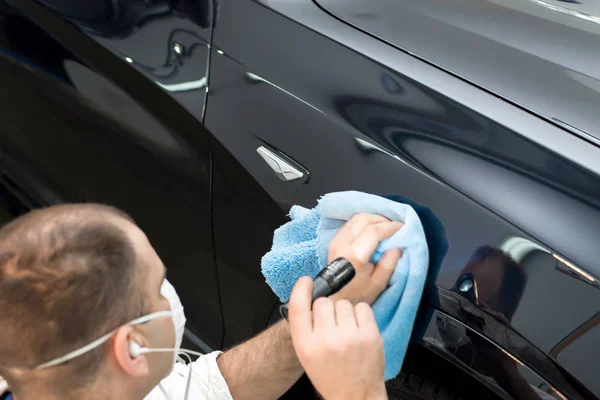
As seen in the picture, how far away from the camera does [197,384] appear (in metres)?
1.25

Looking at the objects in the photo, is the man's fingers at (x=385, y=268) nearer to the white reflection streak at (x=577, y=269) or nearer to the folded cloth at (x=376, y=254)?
the folded cloth at (x=376, y=254)

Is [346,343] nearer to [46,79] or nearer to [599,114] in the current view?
[599,114]

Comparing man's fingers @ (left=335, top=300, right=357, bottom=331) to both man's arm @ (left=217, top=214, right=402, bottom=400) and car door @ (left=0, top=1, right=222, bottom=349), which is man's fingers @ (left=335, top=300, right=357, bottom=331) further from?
car door @ (left=0, top=1, right=222, bottom=349)

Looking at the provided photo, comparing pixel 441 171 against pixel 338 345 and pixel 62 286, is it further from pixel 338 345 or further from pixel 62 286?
pixel 62 286

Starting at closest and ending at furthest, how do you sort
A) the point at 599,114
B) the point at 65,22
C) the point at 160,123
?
1. the point at 599,114
2. the point at 160,123
3. the point at 65,22

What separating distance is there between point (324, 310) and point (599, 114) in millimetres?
537

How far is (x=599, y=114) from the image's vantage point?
103 cm

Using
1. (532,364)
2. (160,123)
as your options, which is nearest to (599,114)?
(532,364)

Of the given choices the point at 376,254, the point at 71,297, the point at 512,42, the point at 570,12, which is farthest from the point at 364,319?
the point at 570,12

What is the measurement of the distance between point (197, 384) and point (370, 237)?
1.62 ft

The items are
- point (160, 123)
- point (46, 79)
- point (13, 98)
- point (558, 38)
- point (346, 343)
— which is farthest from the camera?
point (13, 98)

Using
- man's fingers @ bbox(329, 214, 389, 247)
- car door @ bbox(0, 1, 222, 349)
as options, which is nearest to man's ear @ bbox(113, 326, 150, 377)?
man's fingers @ bbox(329, 214, 389, 247)

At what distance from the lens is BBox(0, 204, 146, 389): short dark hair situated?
810mm

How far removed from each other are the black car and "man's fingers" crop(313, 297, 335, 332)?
0.19 metres
